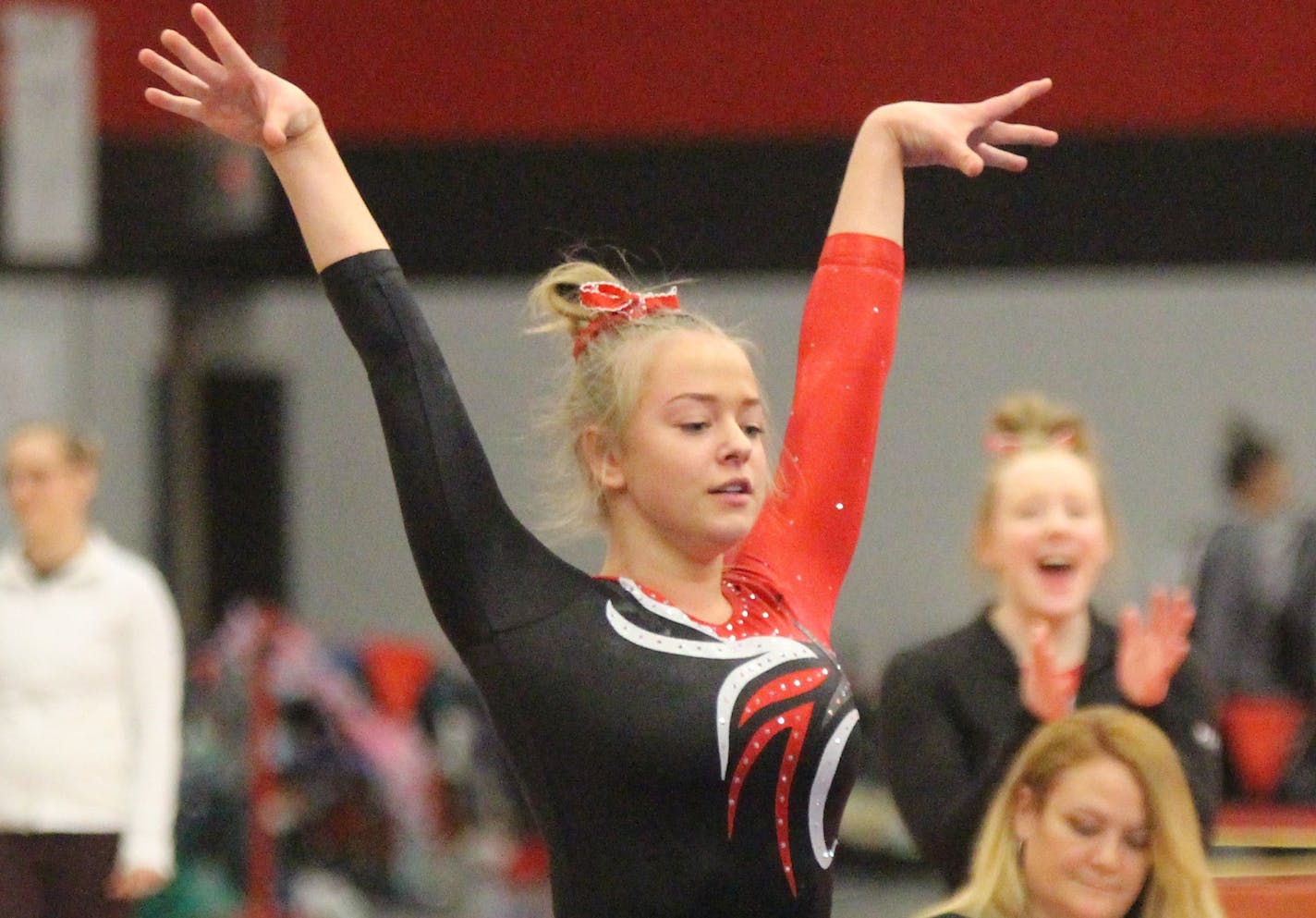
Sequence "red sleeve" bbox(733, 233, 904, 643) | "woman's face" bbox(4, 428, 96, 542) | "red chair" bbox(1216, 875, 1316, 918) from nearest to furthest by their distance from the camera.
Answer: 1. "red sleeve" bbox(733, 233, 904, 643)
2. "red chair" bbox(1216, 875, 1316, 918)
3. "woman's face" bbox(4, 428, 96, 542)

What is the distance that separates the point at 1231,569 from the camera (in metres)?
6.39

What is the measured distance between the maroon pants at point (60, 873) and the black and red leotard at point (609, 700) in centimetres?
250

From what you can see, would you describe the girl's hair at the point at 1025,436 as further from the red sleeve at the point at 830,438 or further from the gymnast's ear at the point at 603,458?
the gymnast's ear at the point at 603,458

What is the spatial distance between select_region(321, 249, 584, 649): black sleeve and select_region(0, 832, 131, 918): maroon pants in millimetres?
2558

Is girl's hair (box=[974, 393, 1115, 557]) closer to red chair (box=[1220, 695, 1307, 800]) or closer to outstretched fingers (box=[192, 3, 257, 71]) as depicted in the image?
outstretched fingers (box=[192, 3, 257, 71])

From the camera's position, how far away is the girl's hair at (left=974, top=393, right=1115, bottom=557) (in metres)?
3.32

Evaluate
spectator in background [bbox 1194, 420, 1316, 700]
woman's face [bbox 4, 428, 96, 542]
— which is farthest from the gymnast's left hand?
spectator in background [bbox 1194, 420, 1316, 700]

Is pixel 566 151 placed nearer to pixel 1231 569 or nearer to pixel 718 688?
pixel 1231 569

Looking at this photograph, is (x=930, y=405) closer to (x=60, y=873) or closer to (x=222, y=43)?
A: (x=60, y=873)

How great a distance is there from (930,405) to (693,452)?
682cm

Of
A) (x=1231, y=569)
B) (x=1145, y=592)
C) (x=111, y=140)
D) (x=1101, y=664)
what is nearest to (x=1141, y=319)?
(x=1145, y=592)

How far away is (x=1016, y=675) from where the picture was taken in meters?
3.19

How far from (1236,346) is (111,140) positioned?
4378 millimetres

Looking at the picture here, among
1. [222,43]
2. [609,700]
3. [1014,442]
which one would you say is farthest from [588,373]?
[1014,442]
